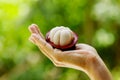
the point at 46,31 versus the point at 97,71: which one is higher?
the point at 97,71

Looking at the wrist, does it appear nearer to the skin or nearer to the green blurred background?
the skin

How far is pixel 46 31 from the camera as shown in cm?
188

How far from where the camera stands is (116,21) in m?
1.90

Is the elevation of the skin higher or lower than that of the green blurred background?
higher

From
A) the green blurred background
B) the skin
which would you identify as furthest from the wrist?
the green blurred background

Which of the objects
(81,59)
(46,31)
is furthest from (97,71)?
(46,31)

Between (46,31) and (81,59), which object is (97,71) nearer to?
(81,59)

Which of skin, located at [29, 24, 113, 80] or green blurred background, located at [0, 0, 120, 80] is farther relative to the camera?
green blurred background, located at [0, 0, 120, 80]

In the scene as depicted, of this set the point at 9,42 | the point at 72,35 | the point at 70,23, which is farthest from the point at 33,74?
the point at 72,35

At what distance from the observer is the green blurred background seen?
6.09 ft

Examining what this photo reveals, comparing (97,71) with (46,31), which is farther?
(46,31)

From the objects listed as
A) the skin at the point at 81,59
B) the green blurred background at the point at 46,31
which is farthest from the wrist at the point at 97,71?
the green blurred background at the point at 46,31

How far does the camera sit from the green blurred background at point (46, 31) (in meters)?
1.86

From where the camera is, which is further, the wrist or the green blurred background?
the green blurred background
